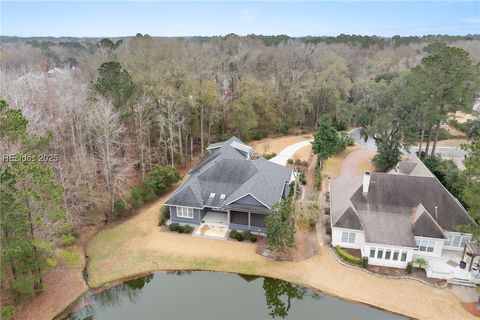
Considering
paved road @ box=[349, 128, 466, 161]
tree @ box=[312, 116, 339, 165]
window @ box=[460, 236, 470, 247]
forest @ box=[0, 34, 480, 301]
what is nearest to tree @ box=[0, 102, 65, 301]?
forest @ box=[0, 34, 480, 301]

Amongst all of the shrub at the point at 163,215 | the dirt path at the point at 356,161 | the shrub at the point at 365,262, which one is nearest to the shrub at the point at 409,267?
the shrub at the point at 365,262

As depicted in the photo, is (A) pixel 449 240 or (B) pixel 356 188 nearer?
(A) pixel 449 240

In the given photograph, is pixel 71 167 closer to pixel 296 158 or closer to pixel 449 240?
pixel 296 158

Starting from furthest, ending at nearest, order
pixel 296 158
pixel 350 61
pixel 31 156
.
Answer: pixel 350 61 < pixel 296 158 < pixel 31 156

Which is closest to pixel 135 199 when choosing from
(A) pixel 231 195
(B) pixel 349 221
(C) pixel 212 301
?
(A) pixel 231 195

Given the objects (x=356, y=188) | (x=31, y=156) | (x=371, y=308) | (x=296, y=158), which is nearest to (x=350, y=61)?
(x=296, y=158)

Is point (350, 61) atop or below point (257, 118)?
atop

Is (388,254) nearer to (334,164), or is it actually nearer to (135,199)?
(334,164)
